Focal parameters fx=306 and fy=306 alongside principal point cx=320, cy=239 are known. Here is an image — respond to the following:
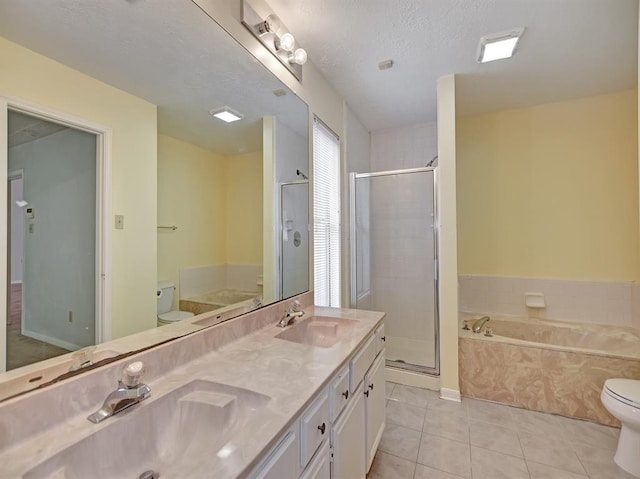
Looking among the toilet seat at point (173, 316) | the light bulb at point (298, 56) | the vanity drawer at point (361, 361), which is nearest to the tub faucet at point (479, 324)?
the vanity drawer at point (361, 361)

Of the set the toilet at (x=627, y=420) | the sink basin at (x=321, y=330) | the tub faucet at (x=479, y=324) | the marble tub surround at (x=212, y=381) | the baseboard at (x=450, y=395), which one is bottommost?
the baseboard at (x=450, y=395)

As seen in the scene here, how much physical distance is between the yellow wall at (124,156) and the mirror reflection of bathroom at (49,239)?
0.07m

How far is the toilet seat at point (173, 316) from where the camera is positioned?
3.88 ft

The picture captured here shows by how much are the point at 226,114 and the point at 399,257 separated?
2.39 m

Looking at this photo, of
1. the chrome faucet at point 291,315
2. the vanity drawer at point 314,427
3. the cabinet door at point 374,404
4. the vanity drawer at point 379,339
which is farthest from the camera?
the vanity drawer at point 379,339

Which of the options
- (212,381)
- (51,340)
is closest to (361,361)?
(212,381)

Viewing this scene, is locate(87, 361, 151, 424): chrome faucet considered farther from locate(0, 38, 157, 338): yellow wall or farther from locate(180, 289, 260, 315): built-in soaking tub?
locate(180, 289, 260, 315): built-in soaking tub

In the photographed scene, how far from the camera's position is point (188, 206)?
1311 mm

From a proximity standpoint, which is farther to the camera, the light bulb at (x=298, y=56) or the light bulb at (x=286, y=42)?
the light bulb at (x=298, y=56)

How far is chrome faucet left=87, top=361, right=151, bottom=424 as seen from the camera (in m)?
0.79

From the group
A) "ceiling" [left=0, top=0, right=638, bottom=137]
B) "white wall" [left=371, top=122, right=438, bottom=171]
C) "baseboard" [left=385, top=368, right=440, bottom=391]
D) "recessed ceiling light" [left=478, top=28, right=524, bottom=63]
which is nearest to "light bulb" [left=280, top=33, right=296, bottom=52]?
"ceiling" [left=0, top=0, right=638, bottom=137]

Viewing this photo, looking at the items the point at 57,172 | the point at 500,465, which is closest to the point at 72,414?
the point at 57,172

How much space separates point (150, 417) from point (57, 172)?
2.40 ft

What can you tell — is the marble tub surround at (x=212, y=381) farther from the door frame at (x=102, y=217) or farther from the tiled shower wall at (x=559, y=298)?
the tiled shower wall at (x=559, y=298)
